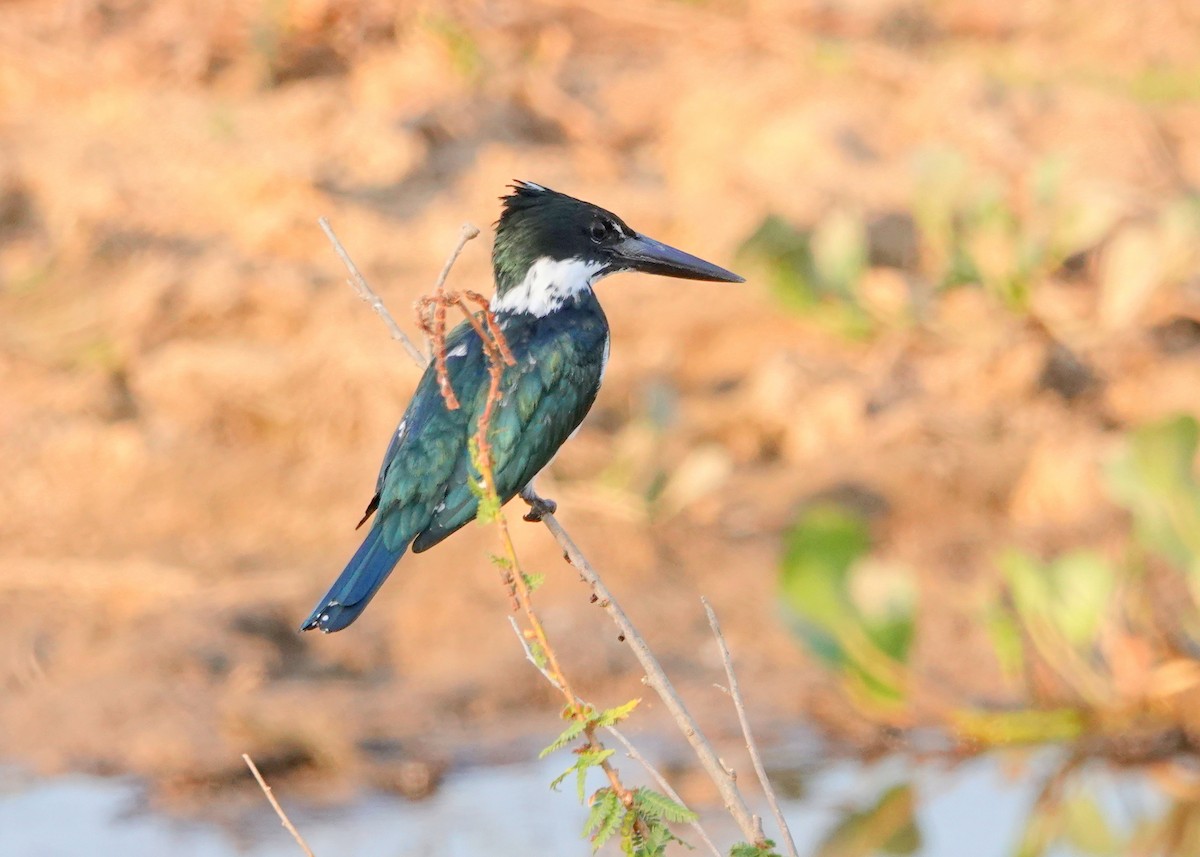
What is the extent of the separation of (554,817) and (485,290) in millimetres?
2441

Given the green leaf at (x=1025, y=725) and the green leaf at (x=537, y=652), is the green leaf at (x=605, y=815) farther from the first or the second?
the green leaf at (x=1025, y=725)

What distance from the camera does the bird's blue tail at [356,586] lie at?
2941mm

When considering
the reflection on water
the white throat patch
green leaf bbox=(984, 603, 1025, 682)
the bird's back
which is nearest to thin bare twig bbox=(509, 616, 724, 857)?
the bird's back

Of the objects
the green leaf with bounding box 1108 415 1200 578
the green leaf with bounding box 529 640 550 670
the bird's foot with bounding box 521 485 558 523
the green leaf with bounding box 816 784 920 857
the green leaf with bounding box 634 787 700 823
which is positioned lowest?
the green leaf with bounding box 634 787 700 823

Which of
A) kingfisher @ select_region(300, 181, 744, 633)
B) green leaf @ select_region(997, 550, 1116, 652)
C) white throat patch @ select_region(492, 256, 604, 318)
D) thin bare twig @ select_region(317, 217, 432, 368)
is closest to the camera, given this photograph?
thin bare twig @ select_region(317, 217, 432, 368)

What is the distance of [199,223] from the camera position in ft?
23.6

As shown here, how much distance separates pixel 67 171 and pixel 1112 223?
12.7ft

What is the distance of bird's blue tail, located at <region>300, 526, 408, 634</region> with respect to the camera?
2941mm

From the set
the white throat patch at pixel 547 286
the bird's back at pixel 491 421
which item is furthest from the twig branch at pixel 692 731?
the white throat patch at pixel 547 286

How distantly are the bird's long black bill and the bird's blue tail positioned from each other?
3.00ft

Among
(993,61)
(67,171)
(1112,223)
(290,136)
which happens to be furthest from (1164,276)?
(67,171)

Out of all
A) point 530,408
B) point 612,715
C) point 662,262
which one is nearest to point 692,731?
point 612,715

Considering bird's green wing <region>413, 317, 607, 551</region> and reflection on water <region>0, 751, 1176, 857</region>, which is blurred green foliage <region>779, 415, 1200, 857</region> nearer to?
reflection on water <region>0, 751, 1176, 857</region>

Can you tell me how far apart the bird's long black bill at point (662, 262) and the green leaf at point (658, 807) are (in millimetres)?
1621
